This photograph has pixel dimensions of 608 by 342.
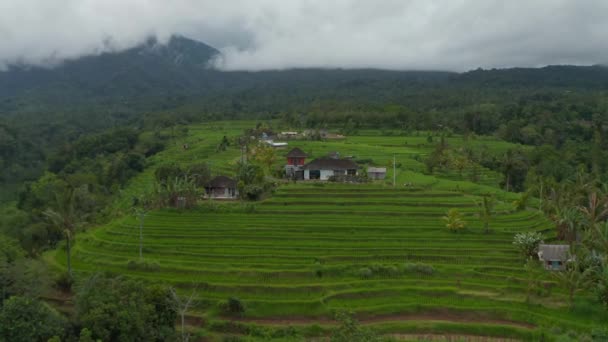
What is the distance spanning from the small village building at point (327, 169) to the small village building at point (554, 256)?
928 inches

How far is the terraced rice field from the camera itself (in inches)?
1103

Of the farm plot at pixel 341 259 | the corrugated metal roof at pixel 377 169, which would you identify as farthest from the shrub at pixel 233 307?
the corrugated metal roof at pixel 377 169

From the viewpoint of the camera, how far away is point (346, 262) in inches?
1314

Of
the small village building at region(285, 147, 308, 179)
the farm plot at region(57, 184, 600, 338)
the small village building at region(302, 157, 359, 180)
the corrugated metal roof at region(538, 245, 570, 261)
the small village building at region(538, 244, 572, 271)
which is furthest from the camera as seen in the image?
the small village building at region(285, 147, 308, 179)

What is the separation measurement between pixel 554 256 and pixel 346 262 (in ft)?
45.7

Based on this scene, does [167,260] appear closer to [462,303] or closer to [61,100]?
[462,303]

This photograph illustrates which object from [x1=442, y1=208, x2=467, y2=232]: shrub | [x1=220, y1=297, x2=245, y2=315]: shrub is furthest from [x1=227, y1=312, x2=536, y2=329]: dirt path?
[x1=442, y1=208, x2=467, y2=232]: shrub

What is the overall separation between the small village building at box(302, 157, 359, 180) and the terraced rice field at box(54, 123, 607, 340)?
6.72m

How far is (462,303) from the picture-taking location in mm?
28922

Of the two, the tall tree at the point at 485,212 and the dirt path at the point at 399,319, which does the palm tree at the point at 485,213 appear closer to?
the tall tree at the point at 485,212

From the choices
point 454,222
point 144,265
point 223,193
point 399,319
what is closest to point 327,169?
point 223,193

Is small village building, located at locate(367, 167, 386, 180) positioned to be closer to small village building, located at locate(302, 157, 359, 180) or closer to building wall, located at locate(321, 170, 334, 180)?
small village building, located at locate(302, 157, 359, 180)

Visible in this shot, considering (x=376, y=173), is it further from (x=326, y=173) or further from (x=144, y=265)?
(x=144, y=265)

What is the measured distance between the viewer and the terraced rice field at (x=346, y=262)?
28.0m
